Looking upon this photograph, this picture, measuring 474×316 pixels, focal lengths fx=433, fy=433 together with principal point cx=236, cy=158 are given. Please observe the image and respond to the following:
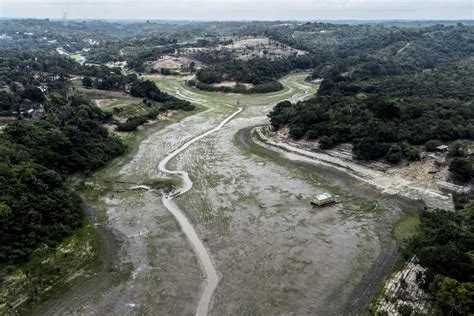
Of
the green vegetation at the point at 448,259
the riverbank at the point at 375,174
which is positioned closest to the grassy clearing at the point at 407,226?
the green vegetation at the point at 448,259

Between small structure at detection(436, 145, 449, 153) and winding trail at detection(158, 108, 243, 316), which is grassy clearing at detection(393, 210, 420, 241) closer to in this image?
small structure at detection(436, 145, 449, 153)

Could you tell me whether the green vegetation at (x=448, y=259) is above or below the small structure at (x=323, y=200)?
above

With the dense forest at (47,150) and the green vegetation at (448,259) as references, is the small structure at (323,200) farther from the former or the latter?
the dense forest at (47,150)

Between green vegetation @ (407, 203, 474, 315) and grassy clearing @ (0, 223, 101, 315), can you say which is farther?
grassy clearing @ (0, 223, 101, 315)

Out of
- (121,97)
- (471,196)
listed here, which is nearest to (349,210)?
(471,196)

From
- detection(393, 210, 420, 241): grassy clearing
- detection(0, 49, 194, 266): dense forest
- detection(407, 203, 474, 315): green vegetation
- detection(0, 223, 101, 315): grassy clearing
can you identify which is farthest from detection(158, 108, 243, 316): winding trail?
detection(393, 210, 420, 241): grassy clearing

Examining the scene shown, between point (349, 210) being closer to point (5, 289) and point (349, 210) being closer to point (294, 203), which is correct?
point (294, 203)

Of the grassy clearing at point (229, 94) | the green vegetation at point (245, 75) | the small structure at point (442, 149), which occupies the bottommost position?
the grassy clearing at point (229, 94)
